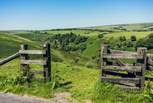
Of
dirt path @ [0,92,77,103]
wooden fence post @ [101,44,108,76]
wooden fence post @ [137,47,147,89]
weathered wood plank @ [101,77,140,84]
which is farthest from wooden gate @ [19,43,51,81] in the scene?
wooden fence post @ [137,47,147,89]

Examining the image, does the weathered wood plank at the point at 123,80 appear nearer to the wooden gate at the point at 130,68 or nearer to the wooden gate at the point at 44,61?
the wooden gate at the point at 130,68

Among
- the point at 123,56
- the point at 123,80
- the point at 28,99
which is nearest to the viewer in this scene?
the point at 28,99

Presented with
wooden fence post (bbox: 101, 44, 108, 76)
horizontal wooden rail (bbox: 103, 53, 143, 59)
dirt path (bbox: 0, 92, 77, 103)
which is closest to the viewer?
dirt path (bbox: 0, 92, 77, 103)

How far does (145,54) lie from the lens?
1244 cm

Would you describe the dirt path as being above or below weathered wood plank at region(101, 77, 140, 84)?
below

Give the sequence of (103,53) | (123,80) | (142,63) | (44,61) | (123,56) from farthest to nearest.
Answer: (44,61)
(103,53)
(123,56)
(123,80)
(142,63)

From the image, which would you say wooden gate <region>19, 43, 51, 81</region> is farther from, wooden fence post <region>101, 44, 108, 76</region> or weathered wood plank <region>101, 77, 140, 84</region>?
weathered wood plank <region>101, 77, 140, 84</region>

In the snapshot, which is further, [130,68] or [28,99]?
[130,68]

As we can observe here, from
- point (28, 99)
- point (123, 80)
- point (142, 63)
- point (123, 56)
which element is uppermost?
point (123, 56)

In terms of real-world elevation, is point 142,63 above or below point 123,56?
below

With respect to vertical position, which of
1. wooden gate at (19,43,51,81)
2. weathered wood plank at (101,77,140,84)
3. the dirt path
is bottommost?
the dirt path

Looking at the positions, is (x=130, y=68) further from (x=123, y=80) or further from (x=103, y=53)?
(x=103, y=53)

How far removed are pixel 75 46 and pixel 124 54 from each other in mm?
Result: 166992

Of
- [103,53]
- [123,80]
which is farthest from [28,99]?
[123,80]
